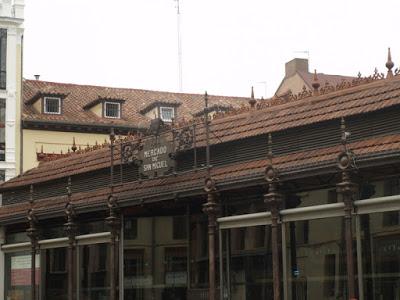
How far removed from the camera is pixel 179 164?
726 inches

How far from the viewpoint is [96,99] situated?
156 ft

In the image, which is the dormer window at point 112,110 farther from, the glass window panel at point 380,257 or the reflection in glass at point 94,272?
the glass window panel at point 380,257

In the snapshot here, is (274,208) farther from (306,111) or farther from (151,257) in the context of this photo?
(151,257)

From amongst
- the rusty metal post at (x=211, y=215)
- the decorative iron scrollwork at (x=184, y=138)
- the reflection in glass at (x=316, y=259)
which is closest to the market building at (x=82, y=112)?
the decorative iron scrollwork at (x=184, y=138)

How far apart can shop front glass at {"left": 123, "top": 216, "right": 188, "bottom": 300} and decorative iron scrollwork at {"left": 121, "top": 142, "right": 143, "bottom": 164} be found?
135cm

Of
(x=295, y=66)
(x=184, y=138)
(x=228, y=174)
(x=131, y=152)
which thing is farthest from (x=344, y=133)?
(x=295, y=66)

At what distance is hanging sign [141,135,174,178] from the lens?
18.3 meters

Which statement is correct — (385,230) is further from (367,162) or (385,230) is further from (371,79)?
(371,79)

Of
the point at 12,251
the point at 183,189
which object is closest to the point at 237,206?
the point at 183,189

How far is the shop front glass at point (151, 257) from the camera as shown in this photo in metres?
19.1

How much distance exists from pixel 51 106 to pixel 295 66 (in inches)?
705

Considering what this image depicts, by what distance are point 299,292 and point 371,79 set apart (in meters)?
4.20

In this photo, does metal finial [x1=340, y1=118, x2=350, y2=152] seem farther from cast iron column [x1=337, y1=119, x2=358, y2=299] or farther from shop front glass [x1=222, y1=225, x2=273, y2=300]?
shop front glass [x1=222, y1=225, x2=273, y2=300]

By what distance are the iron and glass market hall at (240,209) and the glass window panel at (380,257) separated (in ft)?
0.06
